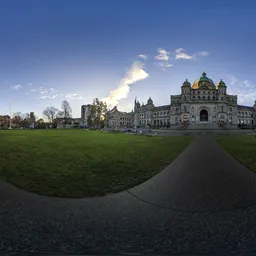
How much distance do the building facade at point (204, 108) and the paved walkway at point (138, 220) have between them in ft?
→ 259

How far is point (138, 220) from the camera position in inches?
183

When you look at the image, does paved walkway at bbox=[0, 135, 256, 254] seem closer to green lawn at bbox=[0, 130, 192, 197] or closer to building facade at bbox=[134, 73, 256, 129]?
green lawn at bbox=[0, 130, 192, 197]

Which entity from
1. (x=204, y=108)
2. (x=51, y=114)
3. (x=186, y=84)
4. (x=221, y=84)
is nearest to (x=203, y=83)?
(x=221, y=84)

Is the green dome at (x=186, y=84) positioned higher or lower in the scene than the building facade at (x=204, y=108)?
higher

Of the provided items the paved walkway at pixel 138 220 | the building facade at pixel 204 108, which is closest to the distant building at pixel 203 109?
the building facade at pixel 204 108

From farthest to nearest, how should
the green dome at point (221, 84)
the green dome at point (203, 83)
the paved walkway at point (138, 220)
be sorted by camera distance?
the green dome at point (203, 83), the green dome at point (221, 84), the paved walkway at point (138, 220)

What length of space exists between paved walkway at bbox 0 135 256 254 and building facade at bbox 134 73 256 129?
7900 centimetres

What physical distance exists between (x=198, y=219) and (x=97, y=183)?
404 centimetres

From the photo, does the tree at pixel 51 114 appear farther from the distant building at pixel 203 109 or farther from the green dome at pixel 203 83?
the green dome at pixel 203 83

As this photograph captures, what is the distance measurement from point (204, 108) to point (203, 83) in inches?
715

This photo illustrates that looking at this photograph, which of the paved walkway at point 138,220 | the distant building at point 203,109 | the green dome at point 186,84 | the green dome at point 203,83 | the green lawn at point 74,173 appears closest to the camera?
the paved walkway at point 138,220

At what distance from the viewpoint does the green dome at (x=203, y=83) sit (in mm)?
98438

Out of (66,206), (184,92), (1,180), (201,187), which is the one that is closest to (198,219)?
(201,187)

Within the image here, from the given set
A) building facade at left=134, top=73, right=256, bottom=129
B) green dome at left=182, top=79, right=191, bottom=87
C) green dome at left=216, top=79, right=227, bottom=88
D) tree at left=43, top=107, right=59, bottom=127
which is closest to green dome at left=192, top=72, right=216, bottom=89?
building facade at left=134, top=73, right=256, bottom=129
